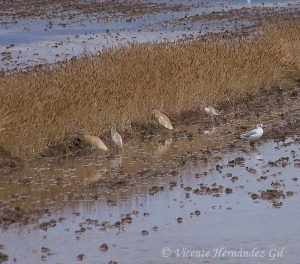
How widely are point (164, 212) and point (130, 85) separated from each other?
17.4 feet

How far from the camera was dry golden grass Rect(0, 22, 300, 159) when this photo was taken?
511 inches

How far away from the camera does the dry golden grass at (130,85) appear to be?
1297 cm

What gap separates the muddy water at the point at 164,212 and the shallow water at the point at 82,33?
33.3 ft

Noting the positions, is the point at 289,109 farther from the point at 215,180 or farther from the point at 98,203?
the point at 98,203

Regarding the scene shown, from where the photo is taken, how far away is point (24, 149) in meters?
12.6

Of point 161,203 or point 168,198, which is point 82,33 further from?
point 161,203

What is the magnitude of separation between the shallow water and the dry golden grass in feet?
15.2

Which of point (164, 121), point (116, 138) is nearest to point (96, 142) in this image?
point (116, 138)

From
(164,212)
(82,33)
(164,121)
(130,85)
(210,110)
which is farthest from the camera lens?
(82,33)

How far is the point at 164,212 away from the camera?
404 inches

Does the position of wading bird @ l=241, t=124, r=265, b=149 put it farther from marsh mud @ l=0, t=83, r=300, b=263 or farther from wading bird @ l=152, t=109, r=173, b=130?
wading bird @ l=152, t=109, r=173, b=130

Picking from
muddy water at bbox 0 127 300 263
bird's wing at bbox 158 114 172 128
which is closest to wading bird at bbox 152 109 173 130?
bird's wing at bbox 158 114 172 128

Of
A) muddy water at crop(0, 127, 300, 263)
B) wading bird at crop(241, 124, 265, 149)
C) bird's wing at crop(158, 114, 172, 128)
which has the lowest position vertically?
muddy water at crop(0, 127, 300, 263)

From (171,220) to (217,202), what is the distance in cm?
95
